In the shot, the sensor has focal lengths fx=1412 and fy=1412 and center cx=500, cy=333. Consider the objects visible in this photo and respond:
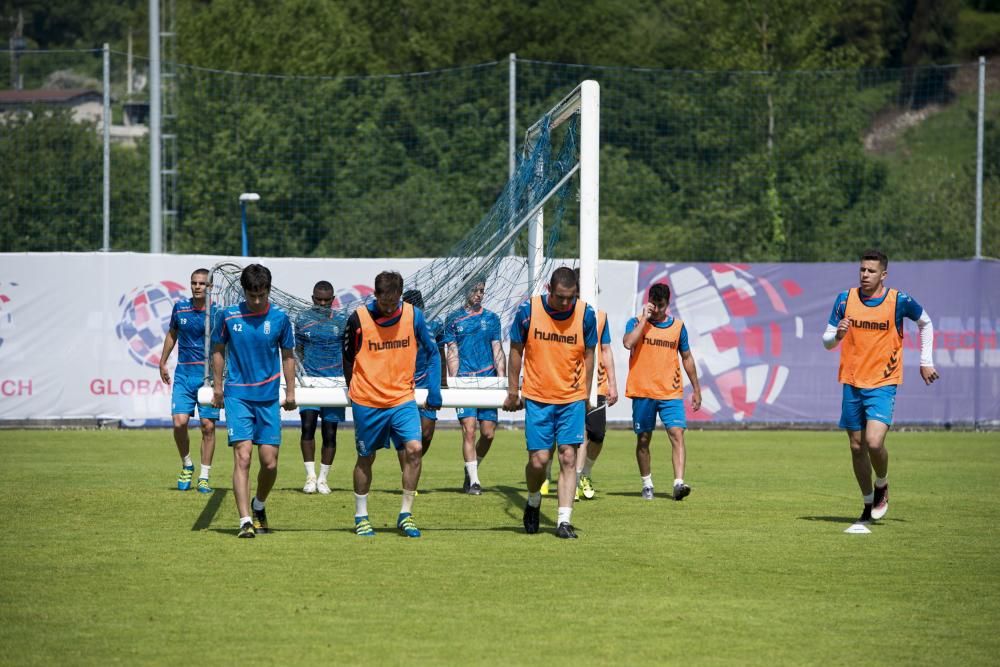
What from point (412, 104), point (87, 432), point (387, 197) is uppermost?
point (412, 104)

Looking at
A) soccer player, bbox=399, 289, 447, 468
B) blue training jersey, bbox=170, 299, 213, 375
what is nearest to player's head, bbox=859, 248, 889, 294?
soccer player, bbox=399, 289, 447, 468

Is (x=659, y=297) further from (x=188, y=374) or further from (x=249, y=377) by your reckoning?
(x=188, y=374)

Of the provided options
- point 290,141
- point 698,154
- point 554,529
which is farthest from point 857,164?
point 554,529

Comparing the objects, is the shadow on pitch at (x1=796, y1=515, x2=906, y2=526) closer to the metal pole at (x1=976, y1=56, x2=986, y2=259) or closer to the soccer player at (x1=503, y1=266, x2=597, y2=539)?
the soccer player at (x1=503, y1=266, x2=597, y2=539)

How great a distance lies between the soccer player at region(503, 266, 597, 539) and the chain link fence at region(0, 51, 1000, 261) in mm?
16090

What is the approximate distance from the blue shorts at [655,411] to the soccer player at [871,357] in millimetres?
2608

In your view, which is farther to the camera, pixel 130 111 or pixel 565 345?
pixel 130 111

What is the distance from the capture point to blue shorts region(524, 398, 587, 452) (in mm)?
11938

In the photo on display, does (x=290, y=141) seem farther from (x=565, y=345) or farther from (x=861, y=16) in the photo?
(x=861, y=16)

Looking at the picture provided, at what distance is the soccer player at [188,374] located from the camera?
15.2 m

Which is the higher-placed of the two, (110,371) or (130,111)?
(130,111)

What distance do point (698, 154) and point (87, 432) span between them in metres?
14.8

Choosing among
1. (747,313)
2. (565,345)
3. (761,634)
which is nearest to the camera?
(761,634)

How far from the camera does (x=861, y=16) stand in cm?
6788
